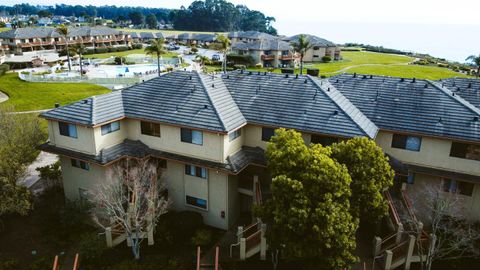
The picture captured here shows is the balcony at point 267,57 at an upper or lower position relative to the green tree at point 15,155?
upper

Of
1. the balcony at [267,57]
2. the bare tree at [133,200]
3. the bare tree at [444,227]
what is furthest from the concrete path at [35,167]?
the balcony at [267,57]

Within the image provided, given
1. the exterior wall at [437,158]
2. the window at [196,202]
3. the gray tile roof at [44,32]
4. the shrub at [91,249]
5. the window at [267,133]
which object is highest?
the gray tile roof at [44,32]

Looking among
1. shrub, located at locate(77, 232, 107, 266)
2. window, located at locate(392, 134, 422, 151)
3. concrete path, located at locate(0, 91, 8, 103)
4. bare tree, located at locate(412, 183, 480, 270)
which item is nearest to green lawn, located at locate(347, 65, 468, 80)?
window, located at locate(392, 134, 422, 151)

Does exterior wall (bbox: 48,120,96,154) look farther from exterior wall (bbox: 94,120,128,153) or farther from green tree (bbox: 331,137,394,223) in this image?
green tree (bbox: 331,137,394,223)

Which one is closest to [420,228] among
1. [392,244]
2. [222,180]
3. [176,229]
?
[392,244]

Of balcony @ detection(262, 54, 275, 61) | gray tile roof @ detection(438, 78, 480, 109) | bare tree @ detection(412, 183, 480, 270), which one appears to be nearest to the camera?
bare tree @ detection(412, 183, 480, 270)

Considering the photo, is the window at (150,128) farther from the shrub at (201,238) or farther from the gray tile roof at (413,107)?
the gray tile roof at (413,107)

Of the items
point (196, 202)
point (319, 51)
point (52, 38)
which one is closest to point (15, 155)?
point (196, 202)

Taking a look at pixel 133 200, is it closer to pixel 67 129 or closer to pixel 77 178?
pixel 77 178
